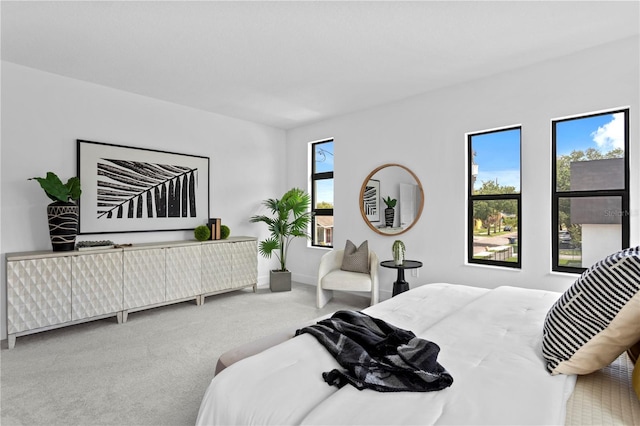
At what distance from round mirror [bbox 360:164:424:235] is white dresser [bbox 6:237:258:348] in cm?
192

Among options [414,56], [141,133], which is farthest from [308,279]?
[414,56]

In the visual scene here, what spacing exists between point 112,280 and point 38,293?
62 cm

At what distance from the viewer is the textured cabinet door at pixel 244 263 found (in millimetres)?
4924

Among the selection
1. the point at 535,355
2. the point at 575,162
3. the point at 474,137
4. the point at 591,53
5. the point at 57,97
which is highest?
the point at 591,53

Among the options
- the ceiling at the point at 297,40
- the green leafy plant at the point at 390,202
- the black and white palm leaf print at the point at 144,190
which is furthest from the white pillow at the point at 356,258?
the black and white palm leaf print at the point at 144,190

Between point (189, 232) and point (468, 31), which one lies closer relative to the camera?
point (468, 31)

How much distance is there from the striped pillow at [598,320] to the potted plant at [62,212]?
406 cm

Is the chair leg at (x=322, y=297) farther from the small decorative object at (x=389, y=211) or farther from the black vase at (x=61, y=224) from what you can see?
the black vase at (x=61, y=224)

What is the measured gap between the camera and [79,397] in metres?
2.28

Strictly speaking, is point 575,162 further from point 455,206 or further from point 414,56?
point 414,56

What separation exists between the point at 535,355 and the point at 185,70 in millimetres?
3799

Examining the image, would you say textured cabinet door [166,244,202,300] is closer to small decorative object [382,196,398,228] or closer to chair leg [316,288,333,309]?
chair leg [316,288,333,309]

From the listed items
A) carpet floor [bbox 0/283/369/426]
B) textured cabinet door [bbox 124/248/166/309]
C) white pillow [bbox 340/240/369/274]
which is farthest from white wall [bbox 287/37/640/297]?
textured cabinet door [bbox 124/248/166/309]

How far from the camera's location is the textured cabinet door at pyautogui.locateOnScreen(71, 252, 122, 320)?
3.48 m
